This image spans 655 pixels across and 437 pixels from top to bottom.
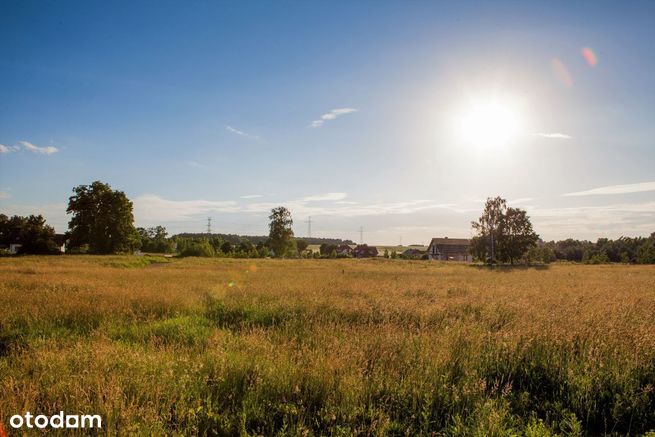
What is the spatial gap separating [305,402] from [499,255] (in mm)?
59875

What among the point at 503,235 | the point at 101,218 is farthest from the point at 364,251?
the point at 101,218

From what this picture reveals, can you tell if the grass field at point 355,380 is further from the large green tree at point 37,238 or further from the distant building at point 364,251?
the distant building at point 364,251

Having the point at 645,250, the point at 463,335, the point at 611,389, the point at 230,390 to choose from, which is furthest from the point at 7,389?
the point at 645,250

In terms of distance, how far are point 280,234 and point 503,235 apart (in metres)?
52.8

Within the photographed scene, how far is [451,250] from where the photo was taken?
3986 inches

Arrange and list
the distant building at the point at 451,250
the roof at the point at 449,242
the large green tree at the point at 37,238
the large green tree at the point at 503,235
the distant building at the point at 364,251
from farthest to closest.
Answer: the distant building at the point at 364,251 → the roof at the point at 449,242 → the distant building at the point at 451,250 → the large green tree at the point at 37,238 → the large green tree at the point at 503,235

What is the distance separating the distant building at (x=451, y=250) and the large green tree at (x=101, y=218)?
252 ft

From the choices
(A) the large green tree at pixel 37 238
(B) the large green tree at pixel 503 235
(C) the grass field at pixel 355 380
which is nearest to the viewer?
(C) the grass field at pixel 355 380

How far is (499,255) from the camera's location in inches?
2260

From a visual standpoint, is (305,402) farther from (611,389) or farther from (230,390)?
(611,389)

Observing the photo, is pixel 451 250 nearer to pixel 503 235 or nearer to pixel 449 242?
pixel 449 242

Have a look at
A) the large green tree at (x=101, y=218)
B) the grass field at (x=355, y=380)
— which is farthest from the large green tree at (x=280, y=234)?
the grass field at (x=355, y=380)

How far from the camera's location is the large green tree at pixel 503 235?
186 feet

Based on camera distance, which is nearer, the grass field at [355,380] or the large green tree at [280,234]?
the grass field at [355,380]
